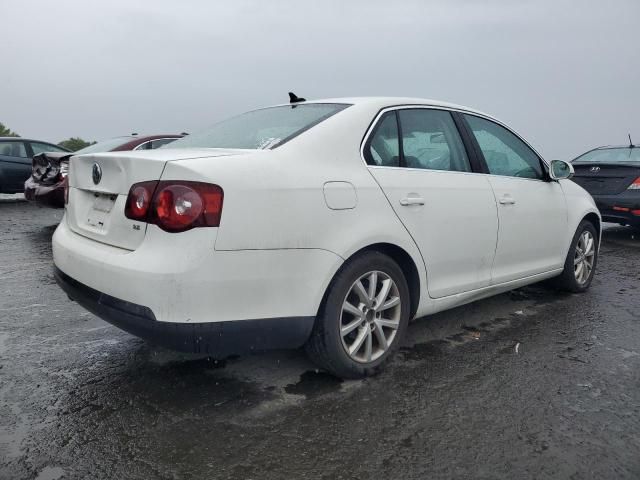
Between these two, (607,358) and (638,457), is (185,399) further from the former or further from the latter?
(607,358)

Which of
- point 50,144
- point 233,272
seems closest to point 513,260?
point 233,272

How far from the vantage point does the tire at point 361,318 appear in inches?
109

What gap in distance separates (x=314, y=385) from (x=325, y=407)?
243 millimetres

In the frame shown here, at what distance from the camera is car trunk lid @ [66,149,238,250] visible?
2.52m

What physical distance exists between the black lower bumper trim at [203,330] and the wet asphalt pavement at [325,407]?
340mm

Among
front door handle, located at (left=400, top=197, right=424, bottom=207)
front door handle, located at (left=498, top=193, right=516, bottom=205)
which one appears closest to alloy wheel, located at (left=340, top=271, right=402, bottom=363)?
front door handle, located at (left=400, top=197, right=424, bottom=207)

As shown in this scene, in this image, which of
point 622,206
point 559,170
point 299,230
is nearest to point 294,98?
point 299,230

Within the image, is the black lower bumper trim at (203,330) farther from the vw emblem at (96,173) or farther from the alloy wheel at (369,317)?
the vw emblem at (96,173)

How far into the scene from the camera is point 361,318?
2936 mm

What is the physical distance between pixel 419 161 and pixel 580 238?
2.35m

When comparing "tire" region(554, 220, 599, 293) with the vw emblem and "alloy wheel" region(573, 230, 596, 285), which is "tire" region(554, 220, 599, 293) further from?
the vw emblem

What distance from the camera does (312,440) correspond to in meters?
2.38

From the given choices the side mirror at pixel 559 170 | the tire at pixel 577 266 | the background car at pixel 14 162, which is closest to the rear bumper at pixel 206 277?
the side mirror at pixel 559 170

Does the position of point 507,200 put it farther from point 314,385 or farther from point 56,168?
point 56,168
